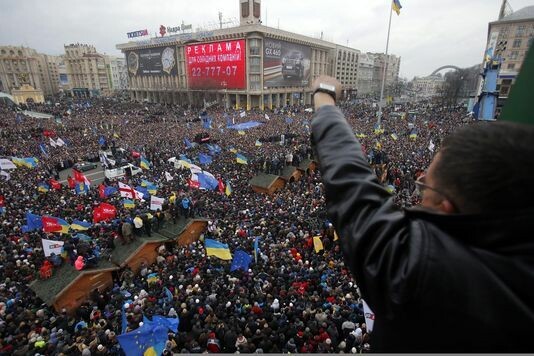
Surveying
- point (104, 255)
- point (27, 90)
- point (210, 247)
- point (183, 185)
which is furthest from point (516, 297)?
point (27, 90)

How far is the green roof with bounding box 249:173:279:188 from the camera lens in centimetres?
1816

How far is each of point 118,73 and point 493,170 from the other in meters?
166

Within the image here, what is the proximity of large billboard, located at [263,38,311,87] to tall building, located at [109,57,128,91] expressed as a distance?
96.0m

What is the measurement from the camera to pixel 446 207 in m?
0.96

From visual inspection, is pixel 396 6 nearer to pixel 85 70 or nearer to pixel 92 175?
pixel 92 175

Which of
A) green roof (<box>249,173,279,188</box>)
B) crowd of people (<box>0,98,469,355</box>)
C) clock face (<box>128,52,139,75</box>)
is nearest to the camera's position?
crowd of people (<box>0,98,469,355</box>)

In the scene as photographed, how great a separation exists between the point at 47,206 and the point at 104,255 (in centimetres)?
710

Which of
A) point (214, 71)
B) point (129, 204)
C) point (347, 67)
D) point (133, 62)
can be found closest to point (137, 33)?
point (133, 62)

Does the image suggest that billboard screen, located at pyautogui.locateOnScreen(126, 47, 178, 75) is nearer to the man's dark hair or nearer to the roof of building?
the roof of building

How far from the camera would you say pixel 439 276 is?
83 centimetres

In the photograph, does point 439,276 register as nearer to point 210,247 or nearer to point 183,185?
point 210,247

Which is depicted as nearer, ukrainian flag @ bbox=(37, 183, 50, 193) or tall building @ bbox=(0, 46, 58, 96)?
ukrainian flag @ bbox=(37, 183, 50, 193)

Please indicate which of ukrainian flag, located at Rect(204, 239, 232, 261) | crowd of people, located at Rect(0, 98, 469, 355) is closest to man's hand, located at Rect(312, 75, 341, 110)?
crowd of people, located at Rect(0, 98, 469, 355)

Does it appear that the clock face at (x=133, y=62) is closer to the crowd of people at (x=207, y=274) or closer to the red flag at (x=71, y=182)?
the crowd of people at (x=207, y=274)
